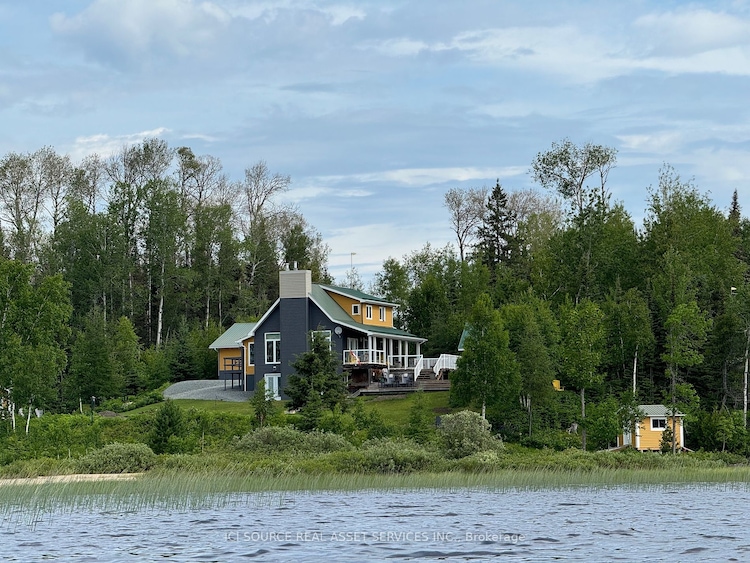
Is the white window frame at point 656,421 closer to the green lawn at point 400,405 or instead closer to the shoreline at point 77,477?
the green lawn at point 400,405

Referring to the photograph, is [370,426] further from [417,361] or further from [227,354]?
[227,354]

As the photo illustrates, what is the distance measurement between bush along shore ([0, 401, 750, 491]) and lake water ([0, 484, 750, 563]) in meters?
2.91

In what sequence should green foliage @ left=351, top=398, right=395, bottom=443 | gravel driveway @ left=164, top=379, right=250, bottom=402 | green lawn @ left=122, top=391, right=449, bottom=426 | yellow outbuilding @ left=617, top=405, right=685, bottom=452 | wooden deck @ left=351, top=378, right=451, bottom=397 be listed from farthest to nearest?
gravel driveway @ left=164, top=379, right=250, bottom=402
wooden deck @ left=351, top=378, right=451, bottom=397
green lawn @ left=122, top=391, right=449, bottom=426
yellow outbuilding @ left=617, top=405, right=685, bottom=452
green foliage @ left=351, top=398, right=395, bottom=443

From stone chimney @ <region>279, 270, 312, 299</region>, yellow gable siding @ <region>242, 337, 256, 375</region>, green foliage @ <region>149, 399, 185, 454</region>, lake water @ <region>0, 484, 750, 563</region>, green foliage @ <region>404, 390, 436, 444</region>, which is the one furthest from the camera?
yellow gable siding @ <region>242, 337, 256, 375</region>

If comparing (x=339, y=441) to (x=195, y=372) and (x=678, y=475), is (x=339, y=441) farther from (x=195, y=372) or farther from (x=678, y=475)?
(x=195, y=372)

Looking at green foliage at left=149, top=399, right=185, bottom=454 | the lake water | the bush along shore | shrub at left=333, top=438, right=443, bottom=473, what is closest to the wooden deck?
the bush along shore

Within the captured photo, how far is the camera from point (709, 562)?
44.3 feet

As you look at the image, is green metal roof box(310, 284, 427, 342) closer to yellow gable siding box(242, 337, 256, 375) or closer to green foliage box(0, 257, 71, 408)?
yellow gable siding box(242, 337, 256, 375)

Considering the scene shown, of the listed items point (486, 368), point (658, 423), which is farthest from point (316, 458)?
point (658, 423)

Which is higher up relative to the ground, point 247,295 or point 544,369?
point 247,295

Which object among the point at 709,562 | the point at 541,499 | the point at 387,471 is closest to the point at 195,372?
the point at 387,471

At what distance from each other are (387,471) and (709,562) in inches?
619

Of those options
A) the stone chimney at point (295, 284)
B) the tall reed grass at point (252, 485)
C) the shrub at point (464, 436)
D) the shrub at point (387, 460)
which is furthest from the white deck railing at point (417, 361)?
the tall reed grass at point (252, 485)

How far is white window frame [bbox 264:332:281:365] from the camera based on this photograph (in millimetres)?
58531
